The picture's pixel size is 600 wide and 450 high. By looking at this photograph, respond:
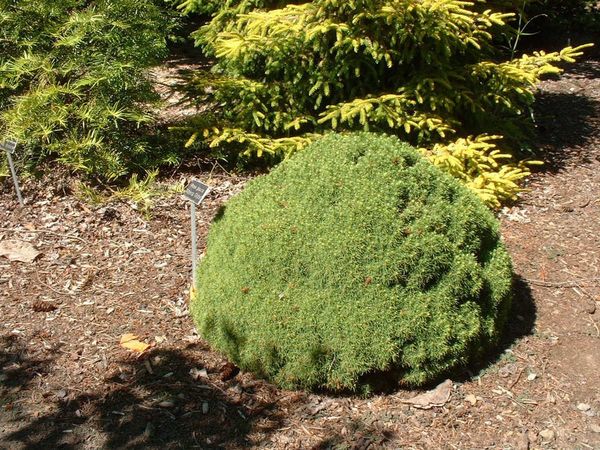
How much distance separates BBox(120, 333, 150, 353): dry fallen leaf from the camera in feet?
13.6

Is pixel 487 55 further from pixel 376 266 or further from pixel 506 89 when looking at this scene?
pixel 376 266

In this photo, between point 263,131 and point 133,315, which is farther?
point 263,131

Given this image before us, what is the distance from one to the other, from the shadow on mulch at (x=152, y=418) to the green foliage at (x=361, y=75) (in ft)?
8.68

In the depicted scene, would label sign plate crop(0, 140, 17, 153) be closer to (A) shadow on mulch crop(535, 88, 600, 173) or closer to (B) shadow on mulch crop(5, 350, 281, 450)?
(B) shadow on mulch crop(5, 350, 281, 450)

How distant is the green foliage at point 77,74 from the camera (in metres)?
5.58

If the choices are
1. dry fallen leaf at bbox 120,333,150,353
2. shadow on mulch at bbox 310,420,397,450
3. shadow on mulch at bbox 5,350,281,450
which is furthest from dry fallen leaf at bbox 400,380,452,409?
dry fallen leaf at bbox 120,333,150,353

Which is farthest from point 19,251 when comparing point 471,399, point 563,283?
point 563,283

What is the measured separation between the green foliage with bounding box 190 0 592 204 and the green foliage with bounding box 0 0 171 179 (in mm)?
681

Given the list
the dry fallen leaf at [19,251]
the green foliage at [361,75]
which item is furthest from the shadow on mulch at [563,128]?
the dry fallen leaf at [19,251]

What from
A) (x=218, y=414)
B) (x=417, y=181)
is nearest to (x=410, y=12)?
(x=417, y=181)

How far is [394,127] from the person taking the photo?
5.91 meters

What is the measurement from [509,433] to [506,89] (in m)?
3.51

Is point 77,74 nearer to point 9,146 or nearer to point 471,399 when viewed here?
point 9,146

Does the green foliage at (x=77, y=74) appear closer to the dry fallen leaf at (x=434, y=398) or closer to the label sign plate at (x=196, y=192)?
the label sign plate at (x=196, y=192)
